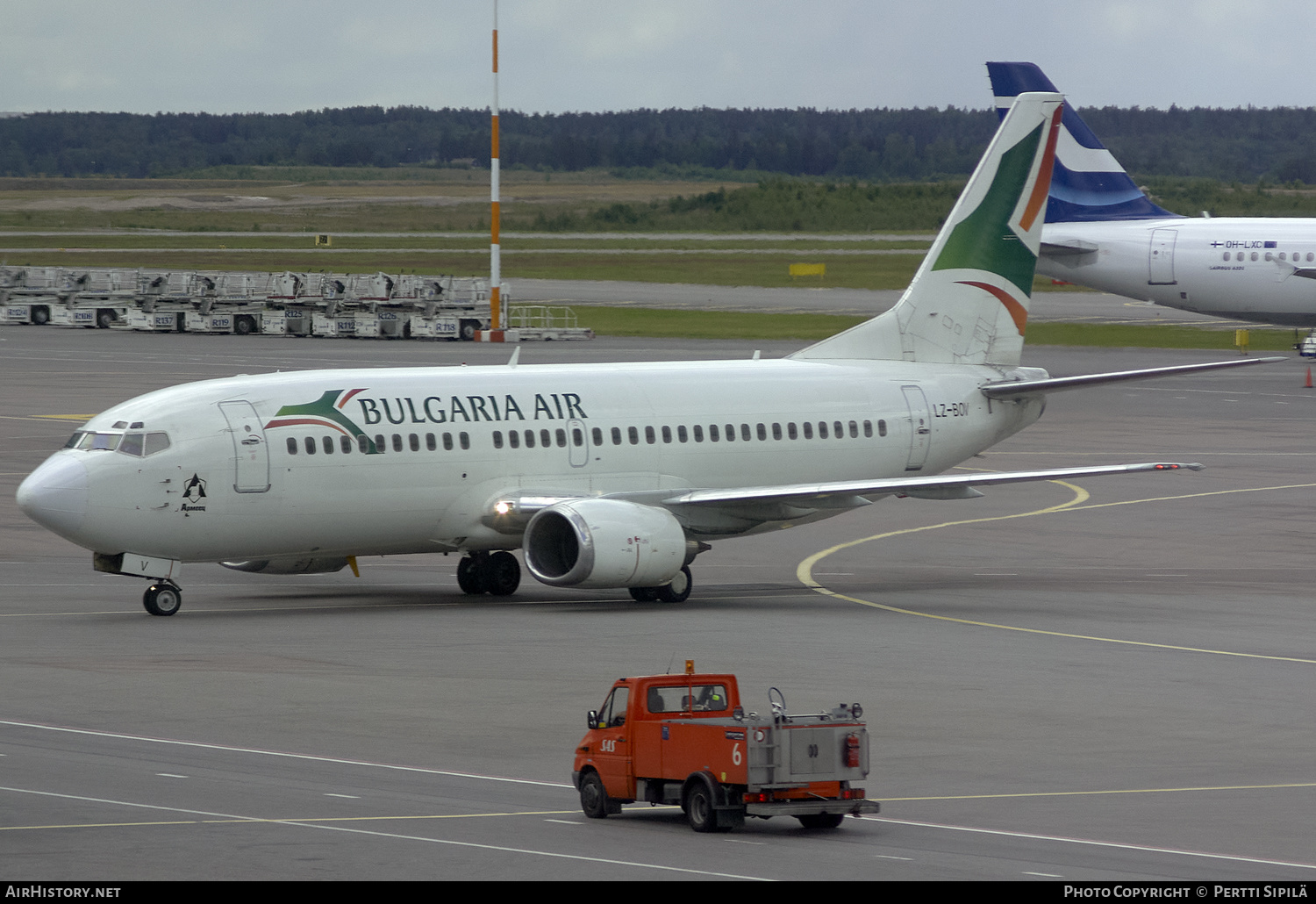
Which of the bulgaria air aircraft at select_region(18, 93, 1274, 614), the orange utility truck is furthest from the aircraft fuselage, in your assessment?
the orange utility truck

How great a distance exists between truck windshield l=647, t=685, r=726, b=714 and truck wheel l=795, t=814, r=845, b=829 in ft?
5.62

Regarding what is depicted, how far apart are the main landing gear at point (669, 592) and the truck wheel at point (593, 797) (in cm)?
1496

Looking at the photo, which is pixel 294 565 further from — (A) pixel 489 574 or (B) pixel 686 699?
(B) pixel 686 699

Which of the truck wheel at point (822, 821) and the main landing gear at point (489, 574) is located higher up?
the truck wheel at point (822, 821)

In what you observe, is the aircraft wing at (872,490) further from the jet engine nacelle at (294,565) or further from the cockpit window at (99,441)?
the cockpit window at (99,441)

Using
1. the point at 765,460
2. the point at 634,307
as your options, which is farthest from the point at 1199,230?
the point at 765,460

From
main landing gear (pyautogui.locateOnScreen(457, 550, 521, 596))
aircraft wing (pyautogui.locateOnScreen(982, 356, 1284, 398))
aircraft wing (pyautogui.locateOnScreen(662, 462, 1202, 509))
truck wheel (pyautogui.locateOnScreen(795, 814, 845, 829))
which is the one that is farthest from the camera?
aircraft wing (pyautogui.locateOnScreen(982, 356, 1284, 398))

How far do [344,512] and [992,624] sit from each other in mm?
11086

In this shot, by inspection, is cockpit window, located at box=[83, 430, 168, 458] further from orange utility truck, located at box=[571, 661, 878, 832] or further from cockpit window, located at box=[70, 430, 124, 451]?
orange utility truck, located at box=[571, 661, 878, 832]

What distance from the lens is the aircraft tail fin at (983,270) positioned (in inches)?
1581

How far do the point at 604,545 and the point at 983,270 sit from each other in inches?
494

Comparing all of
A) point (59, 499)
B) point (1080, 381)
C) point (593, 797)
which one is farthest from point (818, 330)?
point (593, 797)

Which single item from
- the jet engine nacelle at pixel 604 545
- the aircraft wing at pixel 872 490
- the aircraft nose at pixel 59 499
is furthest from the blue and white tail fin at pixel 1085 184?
the aircraft nose at pixel 59 499

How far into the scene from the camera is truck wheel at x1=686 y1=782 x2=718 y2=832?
1791 cm
